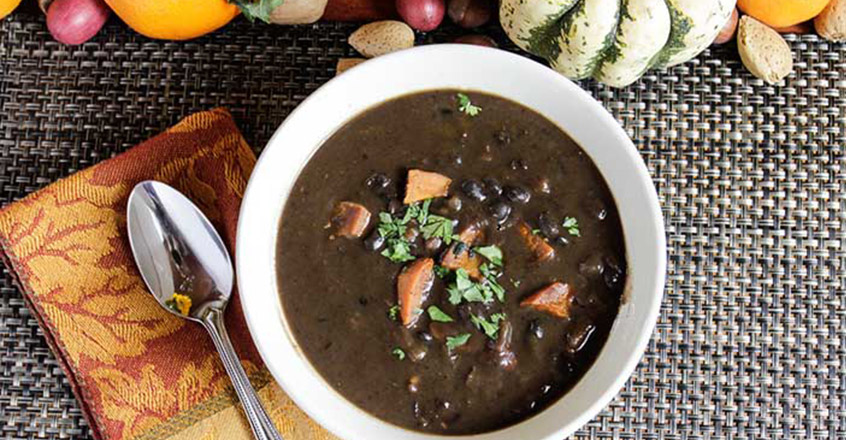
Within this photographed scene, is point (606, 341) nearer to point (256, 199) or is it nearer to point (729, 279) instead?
point (729, 279)

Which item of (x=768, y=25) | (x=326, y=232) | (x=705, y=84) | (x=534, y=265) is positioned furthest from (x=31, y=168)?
(x=768, y=25)

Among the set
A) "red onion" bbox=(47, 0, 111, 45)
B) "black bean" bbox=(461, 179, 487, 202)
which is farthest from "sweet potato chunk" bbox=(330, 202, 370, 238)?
"red onion" bbox=(47, 0, 111, 45)

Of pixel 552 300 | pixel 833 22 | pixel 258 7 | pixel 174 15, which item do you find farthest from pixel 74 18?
pixel 833 22

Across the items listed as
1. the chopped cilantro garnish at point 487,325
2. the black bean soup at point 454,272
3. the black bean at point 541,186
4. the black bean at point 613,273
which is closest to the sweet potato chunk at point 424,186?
the black bean soup at point 454,272

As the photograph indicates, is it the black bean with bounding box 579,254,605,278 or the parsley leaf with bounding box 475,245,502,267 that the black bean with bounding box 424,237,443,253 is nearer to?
the parsley leaf with bounding box 475,245,502,267

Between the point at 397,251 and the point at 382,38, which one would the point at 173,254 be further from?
the point at 382,38

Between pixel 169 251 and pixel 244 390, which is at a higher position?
pixel 169 251

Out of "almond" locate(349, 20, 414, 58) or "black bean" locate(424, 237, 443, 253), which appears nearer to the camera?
"black bean" locate(424, 237, 443, 253)
